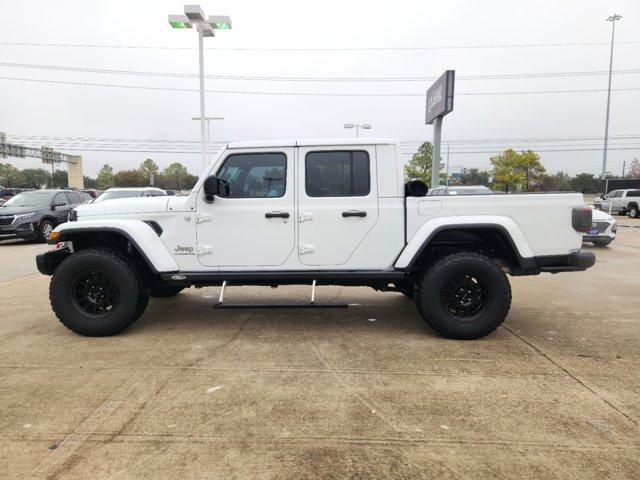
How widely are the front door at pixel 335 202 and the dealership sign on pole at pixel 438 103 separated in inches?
506

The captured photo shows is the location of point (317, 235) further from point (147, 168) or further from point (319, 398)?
point (147, 168)

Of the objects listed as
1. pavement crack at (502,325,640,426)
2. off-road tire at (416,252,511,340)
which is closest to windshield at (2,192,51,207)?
off-road tire at (416,252,511,340)

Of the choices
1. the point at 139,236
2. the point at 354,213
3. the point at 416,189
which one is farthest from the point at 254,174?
the point at 416,189

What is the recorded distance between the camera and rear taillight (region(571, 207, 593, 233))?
4.39 m

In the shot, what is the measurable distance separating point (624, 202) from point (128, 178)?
237 ft

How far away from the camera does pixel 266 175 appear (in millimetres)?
4691

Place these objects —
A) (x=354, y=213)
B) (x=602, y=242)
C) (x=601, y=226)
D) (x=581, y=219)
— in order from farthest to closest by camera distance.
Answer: (x=602, y=242)
(x=601, y=226)
(x=354, y=213)
(x=581, y=219)

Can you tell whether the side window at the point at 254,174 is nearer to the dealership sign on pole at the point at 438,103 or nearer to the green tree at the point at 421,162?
the dealership sign on pole at the point at 438,103

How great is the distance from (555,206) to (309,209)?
2393 mm

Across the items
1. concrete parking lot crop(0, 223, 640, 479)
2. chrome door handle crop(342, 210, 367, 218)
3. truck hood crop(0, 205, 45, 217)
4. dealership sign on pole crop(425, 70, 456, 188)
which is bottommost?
concrete parking lot crop(0, 223, 640, 479)

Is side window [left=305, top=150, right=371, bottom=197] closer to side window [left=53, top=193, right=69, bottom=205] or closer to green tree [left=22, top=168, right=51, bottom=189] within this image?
side window [left=53, top=193, right=69, bottom=205]

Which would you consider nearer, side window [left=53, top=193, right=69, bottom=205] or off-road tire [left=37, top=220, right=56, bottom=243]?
off-road tire [left=37, top=220, right=56, bottom=243]

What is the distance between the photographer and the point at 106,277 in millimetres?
4715

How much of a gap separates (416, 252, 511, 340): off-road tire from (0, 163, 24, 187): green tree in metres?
98.5
